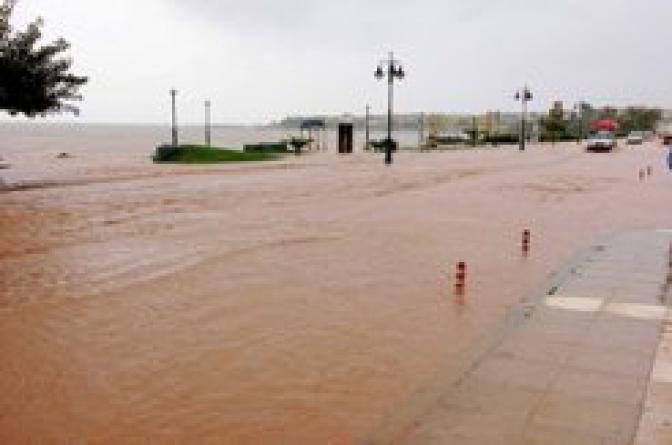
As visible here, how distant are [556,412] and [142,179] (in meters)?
32.4

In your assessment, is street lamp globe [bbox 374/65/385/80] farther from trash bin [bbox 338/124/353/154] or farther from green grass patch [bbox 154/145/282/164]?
trash bin [bbox 338/124/353/154]

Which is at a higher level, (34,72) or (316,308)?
(34,72)

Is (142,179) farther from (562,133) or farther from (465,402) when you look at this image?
(562,133)

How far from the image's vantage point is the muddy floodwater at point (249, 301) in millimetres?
8266

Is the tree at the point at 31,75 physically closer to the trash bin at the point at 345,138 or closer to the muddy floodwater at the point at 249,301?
the muddy floodwater at the point at 249,301

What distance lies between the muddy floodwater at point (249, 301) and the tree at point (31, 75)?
5060 millimetres

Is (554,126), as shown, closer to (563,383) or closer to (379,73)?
(379,73)

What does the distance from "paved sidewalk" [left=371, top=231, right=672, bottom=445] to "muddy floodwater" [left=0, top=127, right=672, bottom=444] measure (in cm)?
56

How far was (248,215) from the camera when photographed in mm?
24562

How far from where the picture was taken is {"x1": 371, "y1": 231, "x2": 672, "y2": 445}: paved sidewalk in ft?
23.9

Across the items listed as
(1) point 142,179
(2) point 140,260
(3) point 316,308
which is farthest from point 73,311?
(1) point 142,179

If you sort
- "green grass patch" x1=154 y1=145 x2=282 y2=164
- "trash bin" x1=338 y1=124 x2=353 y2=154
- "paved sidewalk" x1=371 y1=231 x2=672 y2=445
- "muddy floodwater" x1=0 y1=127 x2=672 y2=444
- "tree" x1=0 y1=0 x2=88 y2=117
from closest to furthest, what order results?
"paved sidewalk" x1=371 y1=231 x2=672 y2=445
"muddy floodwater" x1=0 y1=127 x2=672 y2=444
"tree" x1=0 y1=0 x2=88 y2=117
"green grass patch" x1=154 y1=145 x2=282 y2=164
"trash bin" x1=338 y1=124 x2=353 y2=154

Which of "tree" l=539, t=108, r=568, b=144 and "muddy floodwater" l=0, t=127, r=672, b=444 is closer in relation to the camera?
"muddy floodwater" l=0, t=127, r=672, b=444

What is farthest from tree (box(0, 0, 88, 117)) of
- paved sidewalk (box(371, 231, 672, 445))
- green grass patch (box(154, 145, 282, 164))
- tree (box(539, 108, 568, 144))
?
tree (box(539, 108, 568, 144))
